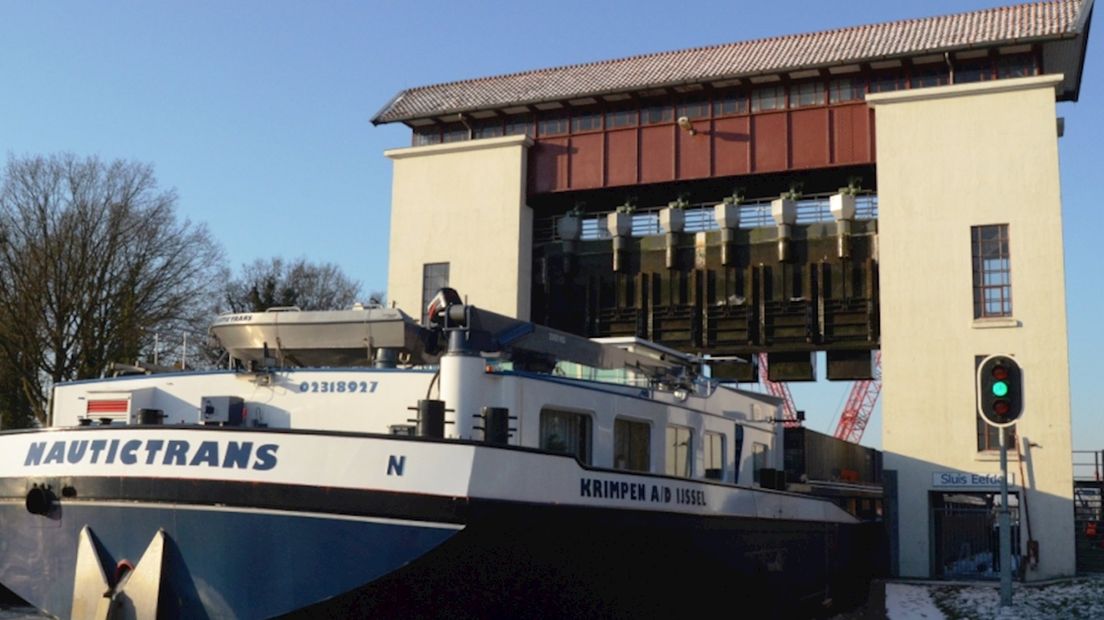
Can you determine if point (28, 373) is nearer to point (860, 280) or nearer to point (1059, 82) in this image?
point (860, 280)

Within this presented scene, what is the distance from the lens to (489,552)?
9.41 metres

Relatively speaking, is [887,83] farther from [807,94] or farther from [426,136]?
[426,136]

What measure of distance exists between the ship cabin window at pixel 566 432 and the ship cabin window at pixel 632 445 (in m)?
0.48

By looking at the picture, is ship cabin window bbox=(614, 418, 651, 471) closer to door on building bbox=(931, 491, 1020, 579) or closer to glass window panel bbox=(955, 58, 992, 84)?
door on building bbox=(931, 491, 1020, 579)

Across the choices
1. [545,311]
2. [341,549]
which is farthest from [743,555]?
[545,311]

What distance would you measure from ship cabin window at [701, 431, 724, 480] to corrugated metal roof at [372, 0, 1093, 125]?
13.0 m

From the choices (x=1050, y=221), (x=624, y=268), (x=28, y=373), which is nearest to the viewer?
(x=1050, y=221)

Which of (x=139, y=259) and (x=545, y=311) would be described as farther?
(x=139, y=259)

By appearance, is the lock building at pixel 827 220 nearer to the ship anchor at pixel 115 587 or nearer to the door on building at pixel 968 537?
the door on building at pixel 968 537

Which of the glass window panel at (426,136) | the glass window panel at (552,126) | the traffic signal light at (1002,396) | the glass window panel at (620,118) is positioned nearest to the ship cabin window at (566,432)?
the traffic signal light at (1002,396)

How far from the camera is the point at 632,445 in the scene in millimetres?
12414

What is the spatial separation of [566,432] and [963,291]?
1448 cm

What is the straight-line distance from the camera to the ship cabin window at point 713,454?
46.1 feet

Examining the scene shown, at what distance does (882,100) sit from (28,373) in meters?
23.9
